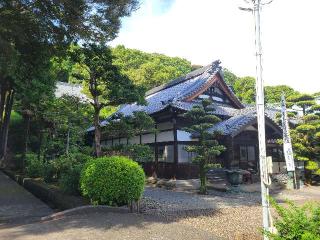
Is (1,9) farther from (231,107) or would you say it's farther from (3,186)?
(231,107)

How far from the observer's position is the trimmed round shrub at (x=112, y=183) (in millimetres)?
10102

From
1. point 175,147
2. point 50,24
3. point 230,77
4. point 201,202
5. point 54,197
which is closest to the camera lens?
point 50,24

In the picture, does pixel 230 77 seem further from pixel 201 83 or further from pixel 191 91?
pixel 191 91

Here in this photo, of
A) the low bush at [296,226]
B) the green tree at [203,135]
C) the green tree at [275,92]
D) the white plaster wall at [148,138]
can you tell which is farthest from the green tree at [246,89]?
the low bush at [296,226]

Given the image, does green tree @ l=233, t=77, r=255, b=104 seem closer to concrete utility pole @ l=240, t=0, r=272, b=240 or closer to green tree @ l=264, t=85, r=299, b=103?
green tree @ l=264, t=85, r=299, b=103

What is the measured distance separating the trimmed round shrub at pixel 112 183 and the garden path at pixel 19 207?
6.67 ft

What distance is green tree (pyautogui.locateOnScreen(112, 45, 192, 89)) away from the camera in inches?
1590

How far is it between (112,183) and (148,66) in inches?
1235

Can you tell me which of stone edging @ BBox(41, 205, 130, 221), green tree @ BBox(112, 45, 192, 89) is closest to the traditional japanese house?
stone edging @ BBox(41, 205, 130, 221)

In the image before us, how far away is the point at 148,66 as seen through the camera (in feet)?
132

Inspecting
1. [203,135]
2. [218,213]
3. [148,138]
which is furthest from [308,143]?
[218,213]

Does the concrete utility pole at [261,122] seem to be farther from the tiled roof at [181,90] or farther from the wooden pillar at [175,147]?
the wooden pillar at [175,147]

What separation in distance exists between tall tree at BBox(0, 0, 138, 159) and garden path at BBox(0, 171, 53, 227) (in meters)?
5.37

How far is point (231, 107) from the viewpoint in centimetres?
2602
